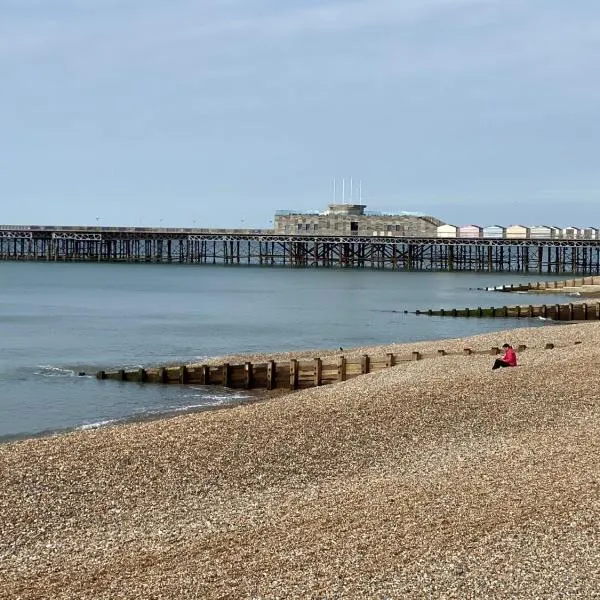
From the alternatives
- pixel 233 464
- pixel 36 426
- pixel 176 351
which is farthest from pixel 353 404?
pixel 176 351

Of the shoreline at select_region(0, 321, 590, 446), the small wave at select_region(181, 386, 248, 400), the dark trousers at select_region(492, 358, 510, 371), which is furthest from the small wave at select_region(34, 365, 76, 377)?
the dark trousers at select_region(492, 358, 510, 371)

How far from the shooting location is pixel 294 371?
27.2m

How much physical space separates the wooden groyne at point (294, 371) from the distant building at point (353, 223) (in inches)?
3583

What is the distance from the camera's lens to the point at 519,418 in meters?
18.4

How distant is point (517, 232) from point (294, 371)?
88.3 m

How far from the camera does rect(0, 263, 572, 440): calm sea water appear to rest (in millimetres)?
26828

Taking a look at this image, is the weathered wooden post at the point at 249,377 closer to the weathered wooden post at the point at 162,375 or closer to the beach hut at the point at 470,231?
the weathered wooden post at the point at 162,375

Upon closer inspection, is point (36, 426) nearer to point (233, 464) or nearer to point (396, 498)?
point (233, 464)

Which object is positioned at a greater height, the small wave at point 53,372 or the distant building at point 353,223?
the distant building at point 353,223

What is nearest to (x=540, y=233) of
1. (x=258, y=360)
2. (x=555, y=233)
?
(x=555, y=233)

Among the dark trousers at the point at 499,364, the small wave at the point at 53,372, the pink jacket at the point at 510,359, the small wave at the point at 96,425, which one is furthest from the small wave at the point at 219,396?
the small wave at the point at 53,372

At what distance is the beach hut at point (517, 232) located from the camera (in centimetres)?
10884

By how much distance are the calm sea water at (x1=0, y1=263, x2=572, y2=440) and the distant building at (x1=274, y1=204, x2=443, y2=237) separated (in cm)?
1801

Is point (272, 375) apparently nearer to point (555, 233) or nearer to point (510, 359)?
point (510, 359)
